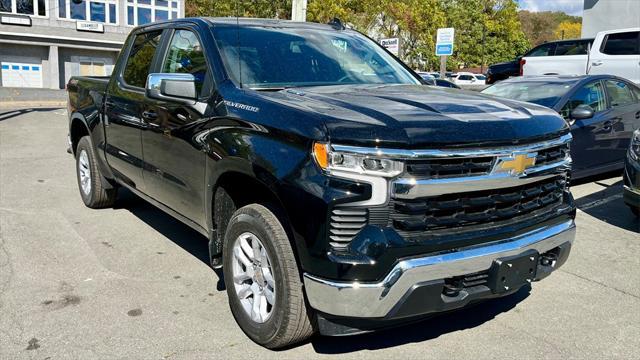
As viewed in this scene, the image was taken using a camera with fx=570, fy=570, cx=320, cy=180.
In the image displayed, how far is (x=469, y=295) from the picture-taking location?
286 cm

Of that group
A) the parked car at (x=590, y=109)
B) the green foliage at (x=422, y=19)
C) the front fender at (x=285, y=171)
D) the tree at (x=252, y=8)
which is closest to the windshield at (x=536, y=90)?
the parked car at (x=590, y=109)

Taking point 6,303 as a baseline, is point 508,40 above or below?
above

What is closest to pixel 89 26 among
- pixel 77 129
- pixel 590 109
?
pixel 77 129

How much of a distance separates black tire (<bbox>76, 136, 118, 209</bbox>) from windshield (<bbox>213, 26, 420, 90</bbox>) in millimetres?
2647

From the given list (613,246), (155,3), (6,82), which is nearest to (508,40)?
(155,3)

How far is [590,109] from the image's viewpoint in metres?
6.92

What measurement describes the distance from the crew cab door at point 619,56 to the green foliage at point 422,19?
31.1 ft

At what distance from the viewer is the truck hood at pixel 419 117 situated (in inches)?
107

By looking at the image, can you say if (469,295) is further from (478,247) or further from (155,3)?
(155,3)

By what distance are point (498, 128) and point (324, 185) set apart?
0.99m

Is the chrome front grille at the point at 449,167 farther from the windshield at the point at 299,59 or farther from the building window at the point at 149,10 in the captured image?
the building window at the point at 149,10

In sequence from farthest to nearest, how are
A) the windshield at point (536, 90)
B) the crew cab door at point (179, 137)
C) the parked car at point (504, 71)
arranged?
the parked car at point (504, 71) → the windshield at point (536, 90) → the crew cab door at point (179, 137)

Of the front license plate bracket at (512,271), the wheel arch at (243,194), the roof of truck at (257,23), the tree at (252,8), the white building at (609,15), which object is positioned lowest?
the front license plate bracket at (512,271)

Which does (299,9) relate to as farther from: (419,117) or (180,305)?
(419,117)
